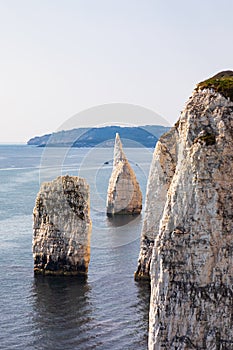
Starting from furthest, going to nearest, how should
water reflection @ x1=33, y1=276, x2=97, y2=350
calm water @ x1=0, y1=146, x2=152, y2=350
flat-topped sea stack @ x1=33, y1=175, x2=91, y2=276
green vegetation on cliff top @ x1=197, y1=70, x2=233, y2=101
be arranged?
flat-topped sea stack @ x1=33, y1=175, x2=91, y2=276 < calm water @ x1=0, y1=146, x2=152, y2=350 < water reflection @ x1=33, y1=276, x2=97, y2=350 < green vegetation on cliff top @ x1=197, y1=70, x2=233, y2=101

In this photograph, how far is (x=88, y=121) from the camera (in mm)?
56125

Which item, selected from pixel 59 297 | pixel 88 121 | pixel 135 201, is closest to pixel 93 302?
pixel 59 297

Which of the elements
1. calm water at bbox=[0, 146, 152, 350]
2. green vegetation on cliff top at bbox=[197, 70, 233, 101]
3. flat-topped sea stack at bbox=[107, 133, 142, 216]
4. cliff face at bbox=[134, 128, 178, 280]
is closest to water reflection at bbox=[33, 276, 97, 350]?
calm water at bbox=[0, 146, 152, 350]

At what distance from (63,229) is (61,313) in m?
10.2

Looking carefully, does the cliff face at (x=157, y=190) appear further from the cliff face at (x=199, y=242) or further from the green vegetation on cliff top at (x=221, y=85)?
the cliff face at (x=199, y=242)

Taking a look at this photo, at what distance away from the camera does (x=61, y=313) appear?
42.8 meters

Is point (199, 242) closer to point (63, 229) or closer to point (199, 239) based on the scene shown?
point (199, 239)

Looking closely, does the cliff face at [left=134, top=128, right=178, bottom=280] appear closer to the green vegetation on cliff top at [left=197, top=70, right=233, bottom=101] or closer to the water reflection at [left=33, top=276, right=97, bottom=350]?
the water reflection at [left=33, top=276, right=97, bottom=350]

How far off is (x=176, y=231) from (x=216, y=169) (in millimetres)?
2880

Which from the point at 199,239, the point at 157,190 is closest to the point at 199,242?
the point at 199,239

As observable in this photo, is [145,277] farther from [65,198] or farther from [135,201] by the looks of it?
[135,201]

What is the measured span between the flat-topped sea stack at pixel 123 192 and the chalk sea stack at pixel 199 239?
65.6m

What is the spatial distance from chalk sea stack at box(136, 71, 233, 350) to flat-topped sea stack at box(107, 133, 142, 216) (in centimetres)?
6562

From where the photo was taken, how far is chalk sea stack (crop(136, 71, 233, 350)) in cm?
2203
